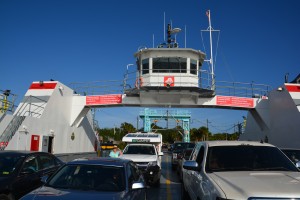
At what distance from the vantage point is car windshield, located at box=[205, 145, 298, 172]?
18.7ft

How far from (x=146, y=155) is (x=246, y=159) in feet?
27.6

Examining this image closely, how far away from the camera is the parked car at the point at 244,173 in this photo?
417cm

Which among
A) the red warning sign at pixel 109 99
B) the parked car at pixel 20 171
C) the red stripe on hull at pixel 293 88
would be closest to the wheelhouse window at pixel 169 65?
the red warning sign at pixel 109 99

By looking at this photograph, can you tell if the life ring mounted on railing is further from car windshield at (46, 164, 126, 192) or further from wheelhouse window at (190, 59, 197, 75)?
car windshield at (46, 164, 126, 192)

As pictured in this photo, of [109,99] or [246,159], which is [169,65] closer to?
[109,99]

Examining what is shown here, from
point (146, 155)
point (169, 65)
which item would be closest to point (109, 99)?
point (169, 65)

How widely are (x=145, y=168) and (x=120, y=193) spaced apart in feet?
25.3

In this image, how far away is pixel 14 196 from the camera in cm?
654

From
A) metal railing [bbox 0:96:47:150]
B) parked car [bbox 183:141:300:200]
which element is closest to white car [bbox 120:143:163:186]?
metal railing [bbox 0:96:47:150]

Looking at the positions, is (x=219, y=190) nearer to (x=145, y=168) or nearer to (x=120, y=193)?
(x=120, y=193)

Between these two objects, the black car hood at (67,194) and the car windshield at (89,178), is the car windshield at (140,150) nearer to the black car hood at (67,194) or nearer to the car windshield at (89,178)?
the car windshield at (89,178)

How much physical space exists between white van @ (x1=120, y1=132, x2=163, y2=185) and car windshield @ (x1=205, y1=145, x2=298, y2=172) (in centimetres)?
643

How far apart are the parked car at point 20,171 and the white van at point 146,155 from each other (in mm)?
4730

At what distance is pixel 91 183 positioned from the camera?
18.1 feet
